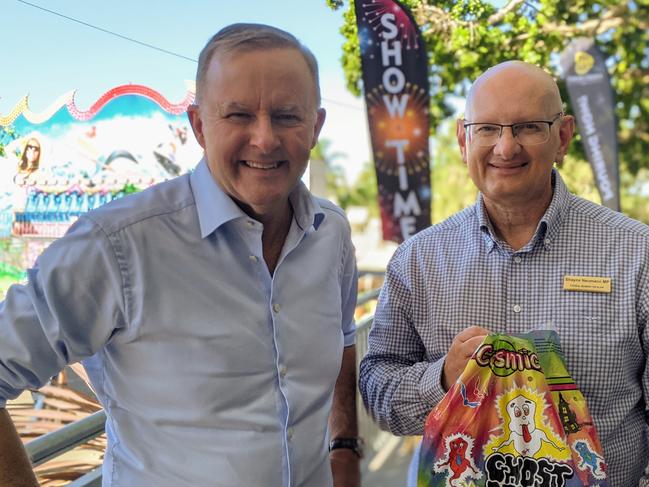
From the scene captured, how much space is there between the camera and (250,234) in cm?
130

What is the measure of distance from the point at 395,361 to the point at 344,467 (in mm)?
301

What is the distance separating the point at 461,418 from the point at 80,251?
0.80 meters

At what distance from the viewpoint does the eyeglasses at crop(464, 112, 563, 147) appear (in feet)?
4.98

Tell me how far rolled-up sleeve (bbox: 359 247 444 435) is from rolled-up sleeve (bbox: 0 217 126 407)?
0.73m

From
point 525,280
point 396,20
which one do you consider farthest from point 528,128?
point 396,20

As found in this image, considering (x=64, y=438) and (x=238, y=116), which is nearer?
(x=238, y=116)

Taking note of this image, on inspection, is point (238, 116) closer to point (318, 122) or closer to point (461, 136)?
point (318, 122)

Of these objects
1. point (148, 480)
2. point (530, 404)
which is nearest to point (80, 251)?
point (148, 480)

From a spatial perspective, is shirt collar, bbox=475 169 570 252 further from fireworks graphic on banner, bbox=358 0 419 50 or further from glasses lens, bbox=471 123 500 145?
fireworks graphic on banner, bbox=358 0 419 50

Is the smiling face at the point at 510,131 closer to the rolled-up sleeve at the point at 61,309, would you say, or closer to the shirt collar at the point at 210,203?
the shirt collar at the point at 210,203

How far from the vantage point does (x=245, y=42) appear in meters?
1.22

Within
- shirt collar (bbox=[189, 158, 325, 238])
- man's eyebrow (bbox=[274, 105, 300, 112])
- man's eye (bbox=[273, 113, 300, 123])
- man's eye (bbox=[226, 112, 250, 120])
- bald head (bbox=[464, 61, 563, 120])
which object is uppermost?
bald head (bbox=[464, 61, 563, 120])

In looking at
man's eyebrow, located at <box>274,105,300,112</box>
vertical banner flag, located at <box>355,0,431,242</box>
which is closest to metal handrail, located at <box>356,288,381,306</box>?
vertical banner flag, located at <box>355,0,431,242</box>

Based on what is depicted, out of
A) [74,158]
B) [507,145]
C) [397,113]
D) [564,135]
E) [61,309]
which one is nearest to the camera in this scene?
[61,309]
